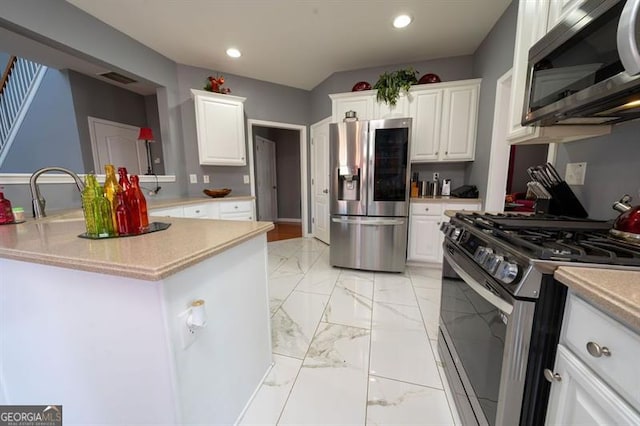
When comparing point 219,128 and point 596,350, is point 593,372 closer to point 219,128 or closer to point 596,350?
point 596,350

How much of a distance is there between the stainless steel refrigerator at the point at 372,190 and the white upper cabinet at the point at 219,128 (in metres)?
1.42

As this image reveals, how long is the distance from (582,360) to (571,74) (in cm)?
100

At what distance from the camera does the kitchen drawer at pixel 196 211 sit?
8.90ft

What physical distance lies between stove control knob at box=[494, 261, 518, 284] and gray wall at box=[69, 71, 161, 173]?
471 cm

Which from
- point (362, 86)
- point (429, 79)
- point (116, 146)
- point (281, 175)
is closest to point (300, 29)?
point (362, 86)

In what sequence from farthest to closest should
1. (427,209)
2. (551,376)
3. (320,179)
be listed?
(320,179)
(427,209)
(551,376)

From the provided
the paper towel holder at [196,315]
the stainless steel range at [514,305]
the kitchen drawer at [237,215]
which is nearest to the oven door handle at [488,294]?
the stainless steel range at [514,305]

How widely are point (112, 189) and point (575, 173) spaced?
7.53 ft

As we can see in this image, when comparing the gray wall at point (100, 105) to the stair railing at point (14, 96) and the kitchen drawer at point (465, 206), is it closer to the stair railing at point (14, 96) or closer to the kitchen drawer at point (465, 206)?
the stair railing at point (14, 96)

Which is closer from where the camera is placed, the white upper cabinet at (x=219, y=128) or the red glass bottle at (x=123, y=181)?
the red glass bottle at (x=123, y=181)

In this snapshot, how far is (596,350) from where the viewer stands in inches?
21.7

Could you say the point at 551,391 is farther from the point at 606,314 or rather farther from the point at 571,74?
the point at 571,74

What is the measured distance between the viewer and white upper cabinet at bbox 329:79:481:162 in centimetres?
276

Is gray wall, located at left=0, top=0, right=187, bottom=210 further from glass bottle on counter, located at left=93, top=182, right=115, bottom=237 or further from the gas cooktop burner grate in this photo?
the gas cooktop burner grate
